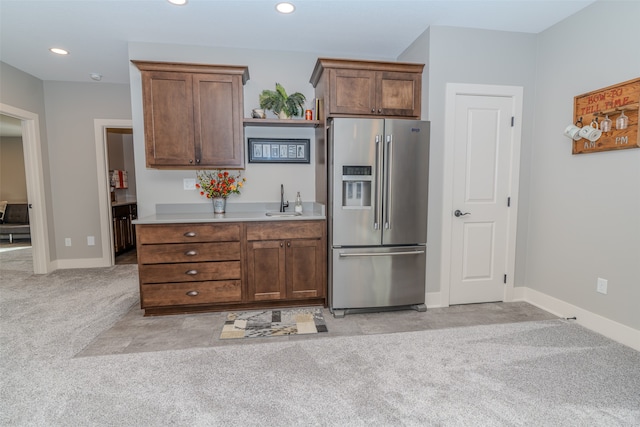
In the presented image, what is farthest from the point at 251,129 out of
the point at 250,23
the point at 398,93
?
the point at 398,93

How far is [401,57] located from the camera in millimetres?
3537

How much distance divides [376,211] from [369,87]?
1135mm

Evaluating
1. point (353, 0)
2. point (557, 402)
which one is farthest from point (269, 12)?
point (557, 402)

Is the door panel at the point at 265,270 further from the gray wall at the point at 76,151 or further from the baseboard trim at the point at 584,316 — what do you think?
the gray wall at the point at 76,151

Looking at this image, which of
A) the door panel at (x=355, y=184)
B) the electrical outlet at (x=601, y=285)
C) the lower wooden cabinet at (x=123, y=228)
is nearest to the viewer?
the electrical outlet at (x=601, y=285)

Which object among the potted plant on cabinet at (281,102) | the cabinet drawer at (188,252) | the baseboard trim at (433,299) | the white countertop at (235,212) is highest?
the potted plant on cabinet at (281,102)

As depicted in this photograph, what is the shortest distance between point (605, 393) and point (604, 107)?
2.02m

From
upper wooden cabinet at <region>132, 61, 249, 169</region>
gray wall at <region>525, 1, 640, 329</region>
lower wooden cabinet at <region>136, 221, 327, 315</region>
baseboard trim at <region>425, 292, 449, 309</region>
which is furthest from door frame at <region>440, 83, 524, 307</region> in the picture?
upper wooden cabinet at <region>132, 61, 249, 169</region>

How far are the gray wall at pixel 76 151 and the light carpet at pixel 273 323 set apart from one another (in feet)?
10.1

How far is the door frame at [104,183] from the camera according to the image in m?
4.41

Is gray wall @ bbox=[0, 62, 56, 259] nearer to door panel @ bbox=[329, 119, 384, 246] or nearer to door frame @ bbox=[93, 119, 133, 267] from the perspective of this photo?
door frame @ bbox=[93, 119, 133, 267]

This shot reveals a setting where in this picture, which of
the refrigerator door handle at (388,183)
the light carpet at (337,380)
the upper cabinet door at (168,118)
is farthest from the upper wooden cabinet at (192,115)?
the light carpet at (337,380)

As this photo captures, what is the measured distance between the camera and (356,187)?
9.44 feet

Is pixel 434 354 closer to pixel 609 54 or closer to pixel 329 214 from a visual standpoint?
pixel 329 214
